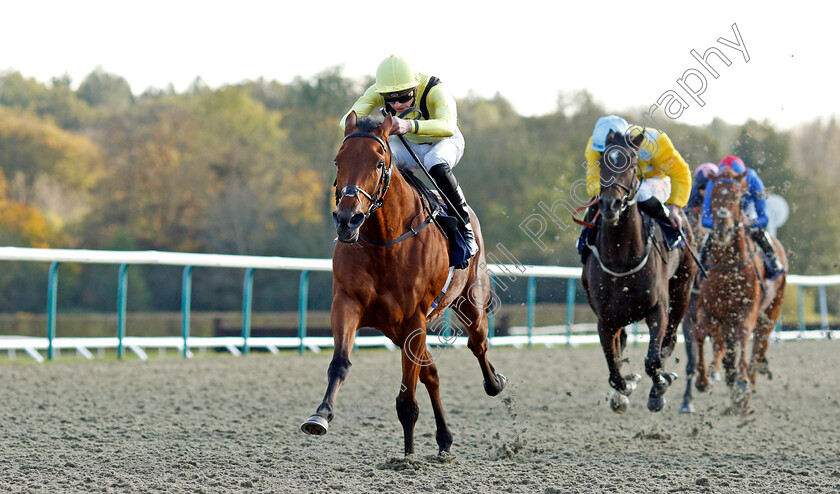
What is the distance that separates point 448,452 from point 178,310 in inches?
1039

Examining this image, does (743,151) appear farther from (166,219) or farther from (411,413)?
(166,219)

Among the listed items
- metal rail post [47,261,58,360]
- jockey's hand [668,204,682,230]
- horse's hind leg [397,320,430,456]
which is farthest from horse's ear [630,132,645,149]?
metal rail post [47,261,58,360]

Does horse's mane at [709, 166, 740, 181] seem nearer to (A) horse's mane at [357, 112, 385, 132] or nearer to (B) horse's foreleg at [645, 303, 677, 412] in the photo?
(B) horse's foreleg at [645, 303, 677, 412]

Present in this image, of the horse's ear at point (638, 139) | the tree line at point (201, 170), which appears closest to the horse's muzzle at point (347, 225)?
the horse's ear at point (638, 139)

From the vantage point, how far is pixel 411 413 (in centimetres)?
470

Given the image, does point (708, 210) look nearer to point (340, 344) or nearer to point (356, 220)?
point (340, 344)

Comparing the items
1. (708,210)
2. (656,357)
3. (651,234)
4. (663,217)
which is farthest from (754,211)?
(656,357)

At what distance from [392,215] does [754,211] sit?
16.4 feet

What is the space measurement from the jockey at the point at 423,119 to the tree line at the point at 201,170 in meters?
20.6

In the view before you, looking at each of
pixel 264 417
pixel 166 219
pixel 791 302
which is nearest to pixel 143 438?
pixel 264 417

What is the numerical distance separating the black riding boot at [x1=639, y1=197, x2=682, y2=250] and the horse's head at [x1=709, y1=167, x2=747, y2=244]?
43.2 inches

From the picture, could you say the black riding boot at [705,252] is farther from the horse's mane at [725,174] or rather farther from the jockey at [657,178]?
the jockey at [657,178]

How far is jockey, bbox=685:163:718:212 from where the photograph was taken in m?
7.90

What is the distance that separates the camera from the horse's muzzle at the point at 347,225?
3.86 meters
